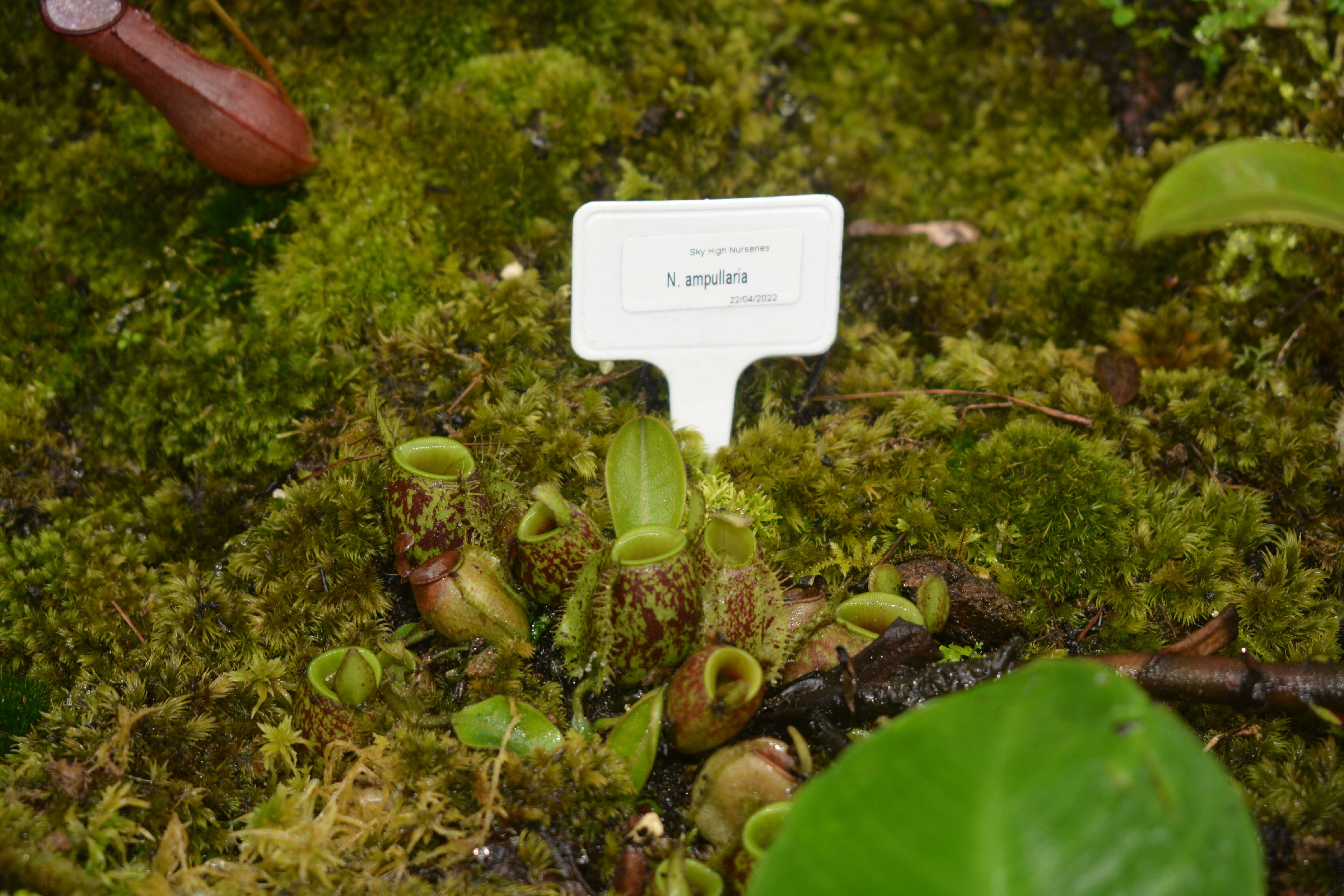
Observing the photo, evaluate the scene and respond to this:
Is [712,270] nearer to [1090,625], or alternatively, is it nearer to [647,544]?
[647,544]

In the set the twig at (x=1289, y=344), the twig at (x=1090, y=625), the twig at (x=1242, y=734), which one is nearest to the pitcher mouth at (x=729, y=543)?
the twig at (x=1090, y=625)

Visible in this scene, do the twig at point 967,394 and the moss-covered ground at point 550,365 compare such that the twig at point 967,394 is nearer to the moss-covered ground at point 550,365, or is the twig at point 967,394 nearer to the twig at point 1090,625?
the moss-covered ground at point 550,365

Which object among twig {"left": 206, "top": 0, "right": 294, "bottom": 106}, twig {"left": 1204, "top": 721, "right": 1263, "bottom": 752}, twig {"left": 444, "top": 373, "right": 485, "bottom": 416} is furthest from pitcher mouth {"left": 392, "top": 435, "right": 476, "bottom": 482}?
twig {"left": 1204, "top": 721, "right": 1263, "bottom": 752}

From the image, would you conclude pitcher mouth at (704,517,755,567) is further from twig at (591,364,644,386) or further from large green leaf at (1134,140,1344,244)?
large green leaf at (1134,140,1344,244)

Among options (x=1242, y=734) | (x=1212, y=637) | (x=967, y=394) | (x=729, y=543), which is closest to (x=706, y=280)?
(x=729, y=543)

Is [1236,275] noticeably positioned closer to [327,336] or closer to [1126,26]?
[1126,26]
